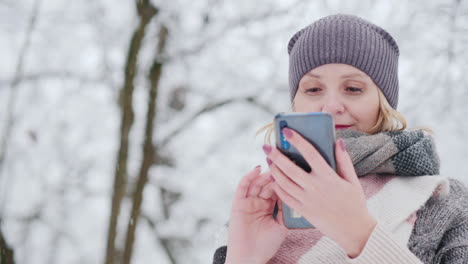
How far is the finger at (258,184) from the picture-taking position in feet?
3.84

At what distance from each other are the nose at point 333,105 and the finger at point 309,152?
0.41 metres

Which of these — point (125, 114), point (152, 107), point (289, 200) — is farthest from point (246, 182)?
point (152, 107)

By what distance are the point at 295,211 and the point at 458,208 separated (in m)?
0.53

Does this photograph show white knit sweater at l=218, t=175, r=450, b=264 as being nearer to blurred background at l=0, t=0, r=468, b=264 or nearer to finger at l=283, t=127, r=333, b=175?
finger at l=283, t=127, r=333, b=175

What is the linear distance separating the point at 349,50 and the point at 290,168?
635mm

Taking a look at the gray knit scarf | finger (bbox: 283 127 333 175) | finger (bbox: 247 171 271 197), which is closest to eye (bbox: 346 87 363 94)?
the gray knit scarf

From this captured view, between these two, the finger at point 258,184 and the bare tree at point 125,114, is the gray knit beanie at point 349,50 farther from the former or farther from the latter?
the bare tree at point 125,114

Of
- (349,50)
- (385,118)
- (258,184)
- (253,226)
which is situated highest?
(349,50)

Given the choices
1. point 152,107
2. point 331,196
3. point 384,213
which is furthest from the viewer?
point 152,107

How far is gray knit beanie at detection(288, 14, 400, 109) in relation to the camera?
54.7 inches

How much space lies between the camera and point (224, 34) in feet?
15.3

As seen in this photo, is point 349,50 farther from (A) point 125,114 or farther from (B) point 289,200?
(A) point 125,114

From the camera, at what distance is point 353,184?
908 mm

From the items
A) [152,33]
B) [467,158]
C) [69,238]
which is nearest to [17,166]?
[69,238]
